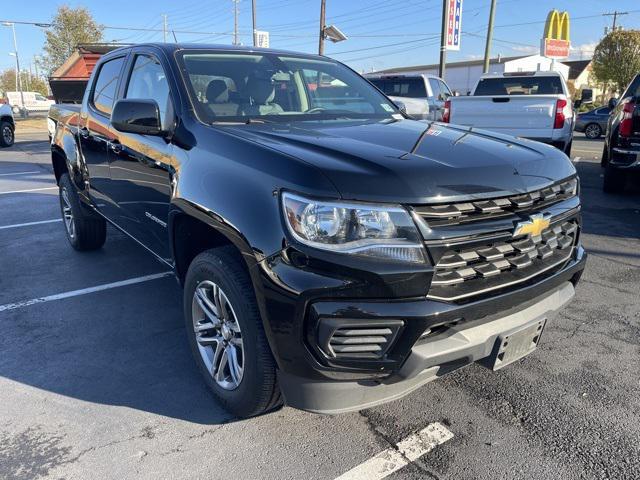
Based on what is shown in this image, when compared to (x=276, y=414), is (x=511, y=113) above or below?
above

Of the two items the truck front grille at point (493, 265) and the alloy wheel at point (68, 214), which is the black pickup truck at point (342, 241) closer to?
the truck front grille at point (493, 265)

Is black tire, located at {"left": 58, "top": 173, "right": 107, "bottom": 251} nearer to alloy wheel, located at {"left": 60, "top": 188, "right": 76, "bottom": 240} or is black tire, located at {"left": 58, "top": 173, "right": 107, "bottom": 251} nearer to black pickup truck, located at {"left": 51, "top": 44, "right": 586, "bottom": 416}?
alloy wheel, located at {"left": 60, "top": 188, "right": 76, "bottom": 240}

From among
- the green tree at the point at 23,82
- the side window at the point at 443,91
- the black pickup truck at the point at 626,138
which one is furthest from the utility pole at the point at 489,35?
the green tree at the point at 23,82

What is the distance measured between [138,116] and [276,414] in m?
1.77

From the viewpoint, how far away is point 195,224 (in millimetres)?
2828

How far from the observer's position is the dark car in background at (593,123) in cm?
2073

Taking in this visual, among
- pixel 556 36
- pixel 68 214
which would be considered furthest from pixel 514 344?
pixel 556 36

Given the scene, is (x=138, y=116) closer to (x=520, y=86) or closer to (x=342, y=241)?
(x=342, y=241)

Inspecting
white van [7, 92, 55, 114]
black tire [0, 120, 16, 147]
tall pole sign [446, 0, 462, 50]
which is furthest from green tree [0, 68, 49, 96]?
tall pole sign [446, 0, 462, 50]

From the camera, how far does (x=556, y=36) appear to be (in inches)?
1051

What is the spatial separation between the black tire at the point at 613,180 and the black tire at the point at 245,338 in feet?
23.0

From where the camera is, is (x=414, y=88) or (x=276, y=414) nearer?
(x=276, y=414)

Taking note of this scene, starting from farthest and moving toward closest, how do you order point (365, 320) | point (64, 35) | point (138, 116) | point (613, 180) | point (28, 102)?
point (28, 102) < point (64, 35) < point (613, 180) < point (138, 116) < point (365, 320)

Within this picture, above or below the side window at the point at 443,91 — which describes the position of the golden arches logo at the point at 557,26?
above
